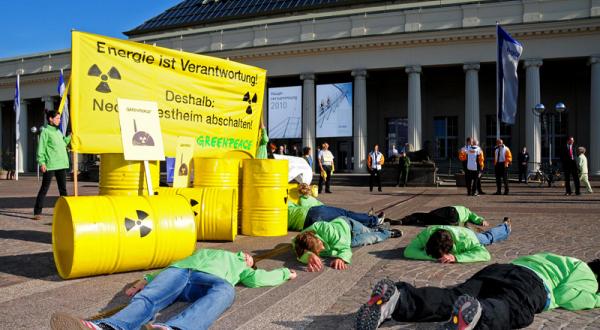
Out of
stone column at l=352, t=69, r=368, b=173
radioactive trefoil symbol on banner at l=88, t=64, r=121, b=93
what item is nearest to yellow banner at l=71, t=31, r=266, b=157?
radioactive trefoil symbol on banner at l=88, t=64, r=121, b=93

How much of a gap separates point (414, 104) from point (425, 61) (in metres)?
3.07

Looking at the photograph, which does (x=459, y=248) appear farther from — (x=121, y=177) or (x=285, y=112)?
(x=285, y=112)

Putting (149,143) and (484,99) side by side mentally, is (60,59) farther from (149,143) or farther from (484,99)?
(149,143)

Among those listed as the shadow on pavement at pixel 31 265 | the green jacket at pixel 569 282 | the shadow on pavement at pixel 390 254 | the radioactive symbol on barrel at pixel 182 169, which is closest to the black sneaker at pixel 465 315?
the green jacket at pixel 569 282

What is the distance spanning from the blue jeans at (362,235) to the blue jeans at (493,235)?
4.56 feet

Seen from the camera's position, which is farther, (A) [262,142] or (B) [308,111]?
(B) [308,111]

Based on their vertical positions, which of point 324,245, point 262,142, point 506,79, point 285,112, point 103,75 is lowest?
point 324,245

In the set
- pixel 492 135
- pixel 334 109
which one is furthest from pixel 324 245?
pixel 492 135

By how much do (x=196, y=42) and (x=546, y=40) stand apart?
26.5m

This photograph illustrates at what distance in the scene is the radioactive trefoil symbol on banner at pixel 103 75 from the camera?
25.1 ft

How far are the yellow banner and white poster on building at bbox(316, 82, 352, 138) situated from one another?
26.1m

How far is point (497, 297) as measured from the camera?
11.4ft

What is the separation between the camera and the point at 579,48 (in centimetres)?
3166

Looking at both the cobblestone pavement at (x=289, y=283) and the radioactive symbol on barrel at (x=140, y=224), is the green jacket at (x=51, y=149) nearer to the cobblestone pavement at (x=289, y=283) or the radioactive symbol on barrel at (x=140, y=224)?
the cobblestone pavement at (x=289, y=283)
